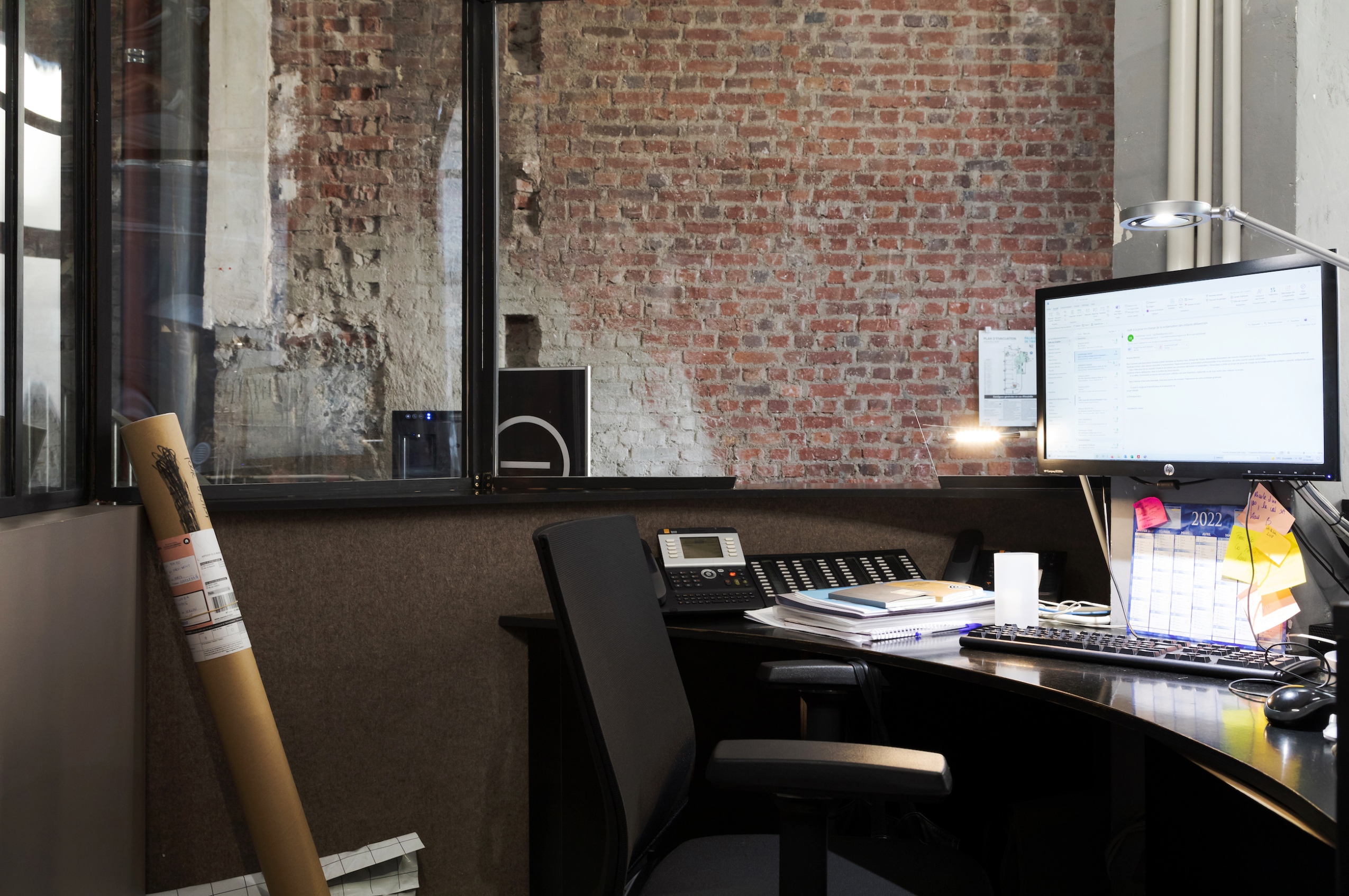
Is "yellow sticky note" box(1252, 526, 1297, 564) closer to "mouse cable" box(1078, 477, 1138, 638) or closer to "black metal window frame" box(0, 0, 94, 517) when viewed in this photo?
"mouse cable" box(1078, 477, 1138, 638)

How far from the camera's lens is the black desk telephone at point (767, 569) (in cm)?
176

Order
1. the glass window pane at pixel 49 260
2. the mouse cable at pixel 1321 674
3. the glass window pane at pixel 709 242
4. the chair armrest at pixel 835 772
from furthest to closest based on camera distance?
the glass window pane at pixel 709 242, the glass window pane at pixel 49 260, the mouse cable at pixel 1321 674, the chair armrest at pixel 835 772

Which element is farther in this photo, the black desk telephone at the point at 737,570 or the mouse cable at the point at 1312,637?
the black desk telephone at the point at 737,570

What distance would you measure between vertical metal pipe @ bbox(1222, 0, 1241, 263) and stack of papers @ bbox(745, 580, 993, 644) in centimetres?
83

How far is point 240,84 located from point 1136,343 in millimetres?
1840

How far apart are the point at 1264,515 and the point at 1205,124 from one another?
845 millimetres

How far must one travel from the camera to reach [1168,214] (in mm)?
1361

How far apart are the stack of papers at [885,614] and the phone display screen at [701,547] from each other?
0.56 ft

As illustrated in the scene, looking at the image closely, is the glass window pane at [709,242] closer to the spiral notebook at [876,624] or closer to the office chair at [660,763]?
the spiral notebook at [876,624]

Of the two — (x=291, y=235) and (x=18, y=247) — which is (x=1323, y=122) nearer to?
(x=291, y=235)

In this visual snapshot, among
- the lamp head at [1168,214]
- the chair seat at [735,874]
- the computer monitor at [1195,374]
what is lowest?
the chair seat at [735,874]

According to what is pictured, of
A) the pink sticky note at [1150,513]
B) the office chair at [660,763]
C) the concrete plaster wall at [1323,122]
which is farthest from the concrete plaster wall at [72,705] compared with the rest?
the concrete plaster wall at [1323,122]

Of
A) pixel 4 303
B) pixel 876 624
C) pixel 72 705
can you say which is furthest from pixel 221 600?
pixel 876 624

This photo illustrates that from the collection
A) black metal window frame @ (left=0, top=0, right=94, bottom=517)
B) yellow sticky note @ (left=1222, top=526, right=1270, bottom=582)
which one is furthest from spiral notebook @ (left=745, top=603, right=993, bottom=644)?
black metal window frame @ (left=0, top=0, right=94, bottom=517)
